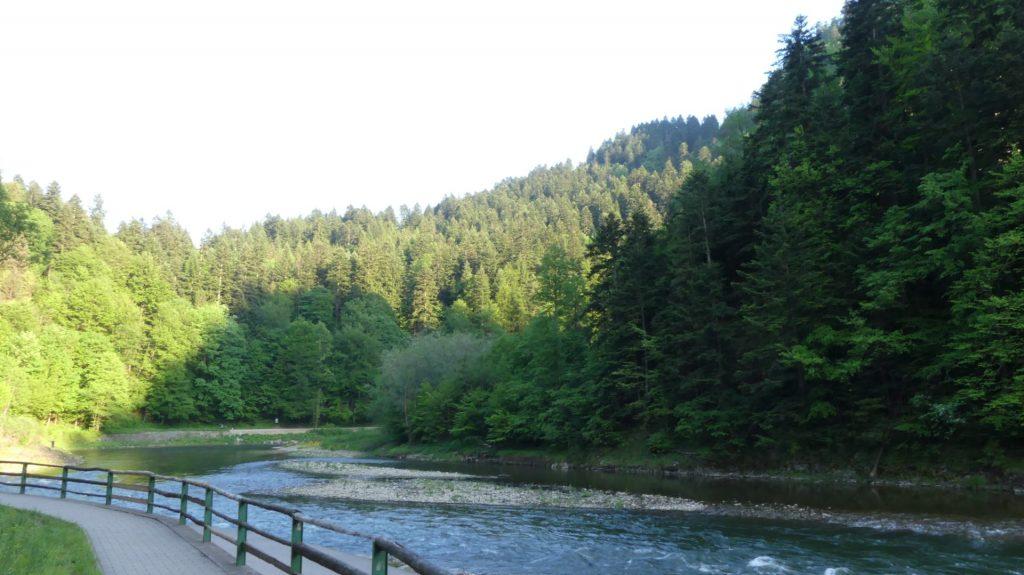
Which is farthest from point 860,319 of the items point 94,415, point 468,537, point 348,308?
point 348,308

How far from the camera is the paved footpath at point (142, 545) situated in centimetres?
1004

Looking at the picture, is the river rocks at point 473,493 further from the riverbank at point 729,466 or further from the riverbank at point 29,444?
the riverbank at point 29,444

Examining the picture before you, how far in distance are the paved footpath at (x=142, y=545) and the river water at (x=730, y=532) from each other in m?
5.08

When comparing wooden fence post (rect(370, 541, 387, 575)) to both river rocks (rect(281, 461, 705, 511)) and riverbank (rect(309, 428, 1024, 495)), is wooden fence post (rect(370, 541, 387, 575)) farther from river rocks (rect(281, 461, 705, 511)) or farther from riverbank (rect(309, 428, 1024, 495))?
riverbank (rect(309, 428, 1024, 495))

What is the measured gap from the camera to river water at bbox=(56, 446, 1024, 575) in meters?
15.6

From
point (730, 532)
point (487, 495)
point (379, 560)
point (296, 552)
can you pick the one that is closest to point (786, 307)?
point (730, 532)

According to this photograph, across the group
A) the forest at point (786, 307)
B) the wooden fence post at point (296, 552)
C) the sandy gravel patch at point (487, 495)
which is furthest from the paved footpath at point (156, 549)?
the forest at point (786, 307)

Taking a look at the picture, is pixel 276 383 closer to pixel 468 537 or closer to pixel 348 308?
pixel 348 308

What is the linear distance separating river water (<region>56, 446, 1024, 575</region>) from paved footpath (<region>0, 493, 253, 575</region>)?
5.08m

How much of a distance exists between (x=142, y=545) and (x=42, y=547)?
81.6 inches

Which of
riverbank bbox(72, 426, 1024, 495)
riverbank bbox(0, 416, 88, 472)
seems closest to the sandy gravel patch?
riverbank bbox(72, 426, 1024, 495)

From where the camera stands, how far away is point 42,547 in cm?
1018

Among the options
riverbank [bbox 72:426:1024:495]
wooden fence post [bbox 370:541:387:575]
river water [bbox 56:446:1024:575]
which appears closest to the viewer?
wooden fence post [bbox 370:541:387:575]

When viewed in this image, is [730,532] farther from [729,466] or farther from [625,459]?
[625,459]
